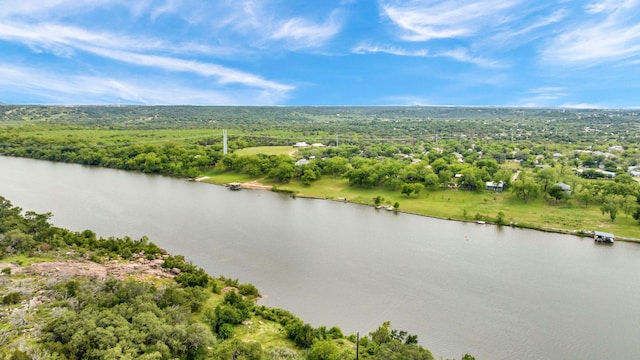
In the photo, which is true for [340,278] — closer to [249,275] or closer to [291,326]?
[249,275]

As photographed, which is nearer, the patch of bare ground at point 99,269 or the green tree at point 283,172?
the patch of bare ground at point 99,269

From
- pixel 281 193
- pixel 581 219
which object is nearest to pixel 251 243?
pixel 281 193

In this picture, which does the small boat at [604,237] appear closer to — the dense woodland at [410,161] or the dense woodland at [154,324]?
the dense woodland at [410,161]

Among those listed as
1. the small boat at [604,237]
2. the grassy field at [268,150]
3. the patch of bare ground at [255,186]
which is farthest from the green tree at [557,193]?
the grassy field at [268,150]

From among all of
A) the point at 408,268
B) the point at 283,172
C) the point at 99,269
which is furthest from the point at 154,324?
the point at 283,172

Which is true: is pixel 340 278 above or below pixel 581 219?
below

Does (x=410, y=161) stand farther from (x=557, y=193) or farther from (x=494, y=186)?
(x=557, y=193)
